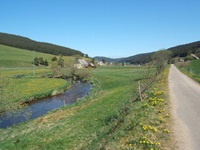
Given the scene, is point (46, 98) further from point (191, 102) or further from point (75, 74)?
point (75, 74)

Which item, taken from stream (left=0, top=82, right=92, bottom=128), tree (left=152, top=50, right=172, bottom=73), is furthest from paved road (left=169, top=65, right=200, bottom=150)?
stream (left=0, top=82, right=92, bottom=128)

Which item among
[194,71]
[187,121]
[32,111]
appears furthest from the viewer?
[194,71]

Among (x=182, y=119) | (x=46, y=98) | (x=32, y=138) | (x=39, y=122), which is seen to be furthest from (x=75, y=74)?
(x=182, y=119)

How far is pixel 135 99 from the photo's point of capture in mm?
18406

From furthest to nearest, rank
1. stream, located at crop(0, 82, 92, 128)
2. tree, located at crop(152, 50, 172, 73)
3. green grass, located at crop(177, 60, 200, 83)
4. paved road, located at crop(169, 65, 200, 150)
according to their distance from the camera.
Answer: green grass, located at crop(177, 60, 200, 83)
tree, located at crop(152, 50, 172, 73)
stream, located at crop(0, 82, 92, 128)
paved road, located at crop(169, 65, 200, 150)

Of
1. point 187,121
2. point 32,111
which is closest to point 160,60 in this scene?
point 187,121

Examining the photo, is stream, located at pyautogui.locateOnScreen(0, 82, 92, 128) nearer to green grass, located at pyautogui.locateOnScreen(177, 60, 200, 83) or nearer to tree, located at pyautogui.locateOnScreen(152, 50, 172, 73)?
tree, located at pyautogui.locateOnScreen(152, 50, 172, 73)

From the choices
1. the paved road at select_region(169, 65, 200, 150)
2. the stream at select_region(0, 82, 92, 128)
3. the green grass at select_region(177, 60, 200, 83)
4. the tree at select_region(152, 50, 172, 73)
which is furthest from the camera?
the green grass at select_region(177, 60, 200, 83)

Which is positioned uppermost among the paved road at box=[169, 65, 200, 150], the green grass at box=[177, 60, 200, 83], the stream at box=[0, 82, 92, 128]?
the green grass at box=[177, 60, 200, 83]

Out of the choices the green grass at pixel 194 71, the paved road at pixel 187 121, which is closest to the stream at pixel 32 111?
the paved road at pixel 187 121

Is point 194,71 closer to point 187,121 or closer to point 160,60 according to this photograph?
point 160,60

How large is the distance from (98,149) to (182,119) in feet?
17.5

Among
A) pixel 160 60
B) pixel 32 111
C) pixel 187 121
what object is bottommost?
pixel 32 111

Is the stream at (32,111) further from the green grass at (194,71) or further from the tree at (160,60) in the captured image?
the green grass at (194,71)
